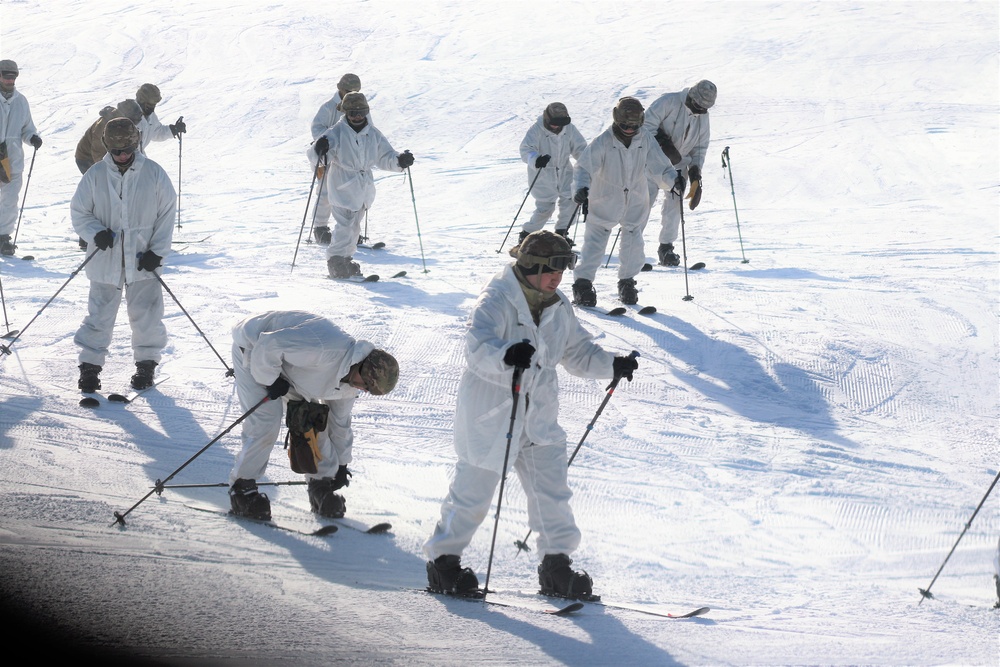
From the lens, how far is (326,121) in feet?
38.2

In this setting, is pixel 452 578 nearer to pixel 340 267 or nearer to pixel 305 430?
pixel 305 430

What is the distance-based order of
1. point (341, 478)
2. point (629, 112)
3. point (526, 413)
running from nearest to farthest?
point (526, 413) < point (341, 478) < point (629, 112)

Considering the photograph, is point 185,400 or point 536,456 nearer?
point 536,456

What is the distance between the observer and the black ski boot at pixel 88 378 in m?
7.32

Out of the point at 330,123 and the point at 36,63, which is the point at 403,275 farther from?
the point at 36,63

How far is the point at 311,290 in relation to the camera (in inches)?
392

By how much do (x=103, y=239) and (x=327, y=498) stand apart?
8.04 ft

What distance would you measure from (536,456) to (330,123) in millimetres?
7785

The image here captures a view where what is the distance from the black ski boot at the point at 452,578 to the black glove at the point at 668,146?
6119mm

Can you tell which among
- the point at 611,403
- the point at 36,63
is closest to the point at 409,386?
the point at 611,403

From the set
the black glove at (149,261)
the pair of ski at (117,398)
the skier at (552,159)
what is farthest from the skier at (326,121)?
the black glove at (149,261)

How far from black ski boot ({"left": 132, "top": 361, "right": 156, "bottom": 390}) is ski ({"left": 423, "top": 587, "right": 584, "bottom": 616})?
3.60 metres

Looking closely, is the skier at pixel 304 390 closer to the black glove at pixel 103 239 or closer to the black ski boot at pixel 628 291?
the black glove at pixel 103 239

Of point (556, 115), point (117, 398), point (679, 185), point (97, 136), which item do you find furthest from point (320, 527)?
point (556, 115)
